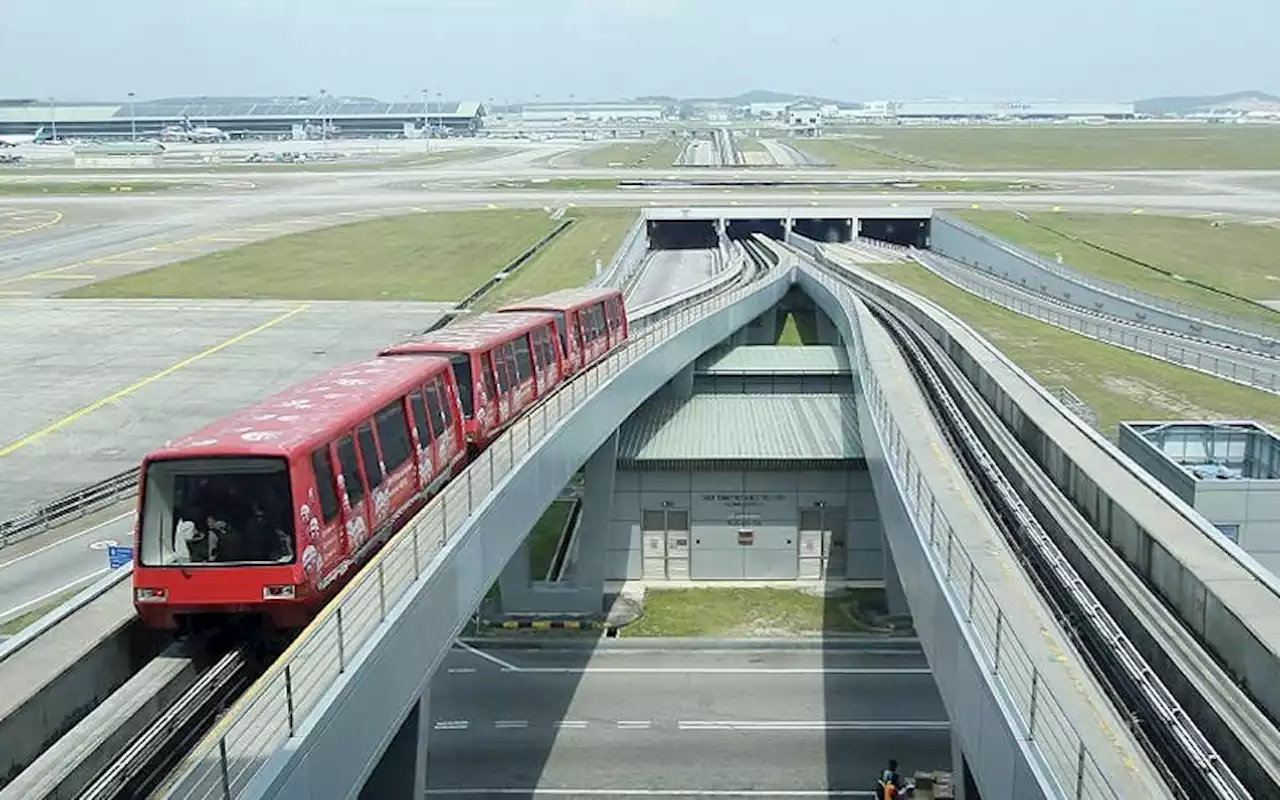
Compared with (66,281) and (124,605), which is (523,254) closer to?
(66,281)

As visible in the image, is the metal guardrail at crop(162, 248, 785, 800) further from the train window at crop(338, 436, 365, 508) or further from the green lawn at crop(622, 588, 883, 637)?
the green lawn at crop(622, 588, 883, 637)

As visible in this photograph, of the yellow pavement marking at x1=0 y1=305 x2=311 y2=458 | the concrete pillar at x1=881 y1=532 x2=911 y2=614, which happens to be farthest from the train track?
the yellow pavement marking at x1=0 y1=305 x2=311 y2=458

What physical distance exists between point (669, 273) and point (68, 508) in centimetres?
4625

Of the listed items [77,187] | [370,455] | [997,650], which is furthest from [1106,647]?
[77,187]

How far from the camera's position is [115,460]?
1451 inches

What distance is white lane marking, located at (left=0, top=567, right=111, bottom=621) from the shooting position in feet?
83.7

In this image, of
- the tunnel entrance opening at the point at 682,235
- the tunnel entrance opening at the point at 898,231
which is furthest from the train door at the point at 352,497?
the tunnel entrance opening at the point at 682,235

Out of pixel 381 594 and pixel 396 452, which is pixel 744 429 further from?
pixel 381 594

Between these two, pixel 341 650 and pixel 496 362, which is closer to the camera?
pixel 341 650

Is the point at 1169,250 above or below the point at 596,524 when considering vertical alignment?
above

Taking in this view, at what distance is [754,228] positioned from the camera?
9525 cm

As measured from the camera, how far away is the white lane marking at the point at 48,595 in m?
25.5

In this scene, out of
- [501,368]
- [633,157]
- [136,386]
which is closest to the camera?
[501,368]

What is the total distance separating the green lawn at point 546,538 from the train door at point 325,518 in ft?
59.6
